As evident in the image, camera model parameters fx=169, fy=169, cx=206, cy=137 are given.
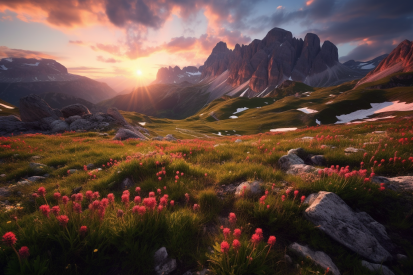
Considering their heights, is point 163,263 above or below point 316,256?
below

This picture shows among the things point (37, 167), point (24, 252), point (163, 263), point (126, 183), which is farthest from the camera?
point (37, 167)

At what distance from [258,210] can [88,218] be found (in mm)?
3337

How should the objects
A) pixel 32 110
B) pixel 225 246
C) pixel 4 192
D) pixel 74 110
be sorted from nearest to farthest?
1. pixel 225 246
2. pixel 4 192
3. pixel 32 110
4. pixel 74 110

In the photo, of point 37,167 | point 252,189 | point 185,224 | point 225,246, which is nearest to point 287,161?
point 252,189

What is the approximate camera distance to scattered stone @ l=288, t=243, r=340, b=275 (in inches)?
110

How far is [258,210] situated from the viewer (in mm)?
3701

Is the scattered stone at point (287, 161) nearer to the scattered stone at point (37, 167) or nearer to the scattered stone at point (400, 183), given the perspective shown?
the scattered stone at point (400, 183)

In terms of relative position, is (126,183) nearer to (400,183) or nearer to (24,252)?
(24,252)

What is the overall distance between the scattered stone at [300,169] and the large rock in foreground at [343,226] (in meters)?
1.61

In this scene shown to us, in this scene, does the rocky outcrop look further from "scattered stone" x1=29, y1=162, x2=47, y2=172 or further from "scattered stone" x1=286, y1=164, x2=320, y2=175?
"scattered stone" x1=286, y1=164, x2=320, y2=175

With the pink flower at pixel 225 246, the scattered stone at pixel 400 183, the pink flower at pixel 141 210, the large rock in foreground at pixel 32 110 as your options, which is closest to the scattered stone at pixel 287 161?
the scattered stone at pixel 400 183

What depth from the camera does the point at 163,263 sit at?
2.79 m

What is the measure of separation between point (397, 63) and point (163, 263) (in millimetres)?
250453

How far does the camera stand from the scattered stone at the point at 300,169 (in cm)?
546
